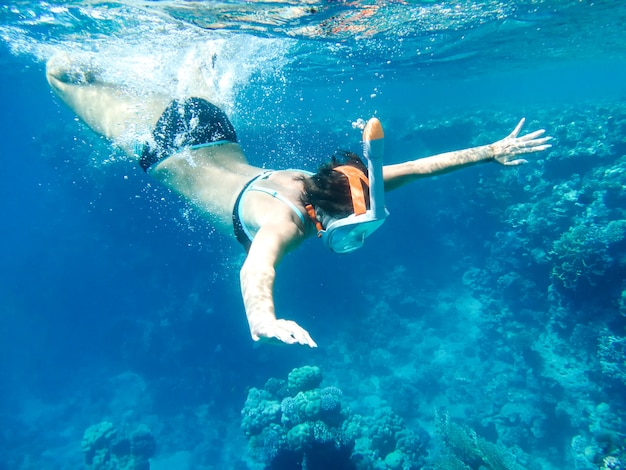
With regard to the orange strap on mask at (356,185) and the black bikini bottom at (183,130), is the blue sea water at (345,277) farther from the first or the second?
the orange strap on mask at (356,185)

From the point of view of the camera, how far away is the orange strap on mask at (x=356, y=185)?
231 centimetres

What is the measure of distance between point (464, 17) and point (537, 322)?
1273cm

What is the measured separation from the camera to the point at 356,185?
7.95ft

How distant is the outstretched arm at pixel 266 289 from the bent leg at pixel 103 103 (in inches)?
122

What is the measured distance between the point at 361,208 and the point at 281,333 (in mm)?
1022

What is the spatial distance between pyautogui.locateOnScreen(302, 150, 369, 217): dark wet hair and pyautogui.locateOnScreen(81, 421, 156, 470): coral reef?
14.8 metres

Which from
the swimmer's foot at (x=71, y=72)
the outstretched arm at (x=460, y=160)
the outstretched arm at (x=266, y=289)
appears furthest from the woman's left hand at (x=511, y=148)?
the swimmer's foot at (x=71, y=72)

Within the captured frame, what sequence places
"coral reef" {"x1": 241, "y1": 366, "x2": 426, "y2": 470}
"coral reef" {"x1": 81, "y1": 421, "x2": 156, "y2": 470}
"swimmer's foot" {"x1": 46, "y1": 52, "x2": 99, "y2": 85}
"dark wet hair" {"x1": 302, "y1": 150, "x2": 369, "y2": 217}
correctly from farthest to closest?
"coral reef" {"x1": 81, "y1": 421, "x2": 156, "y2": 470} → "coral reef" {"x1": 241, "y1": 366, "x2": 426, "y2": 470} → "swimmer's foot" {"x1": 46, "y1": 52, "x2": 99, "y2": 85} → "dark wet hair" {"x1": 302, "y1": 150, "x2": 369, "y2": 217}

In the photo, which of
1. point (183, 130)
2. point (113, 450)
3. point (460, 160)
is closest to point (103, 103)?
point (183, 130)

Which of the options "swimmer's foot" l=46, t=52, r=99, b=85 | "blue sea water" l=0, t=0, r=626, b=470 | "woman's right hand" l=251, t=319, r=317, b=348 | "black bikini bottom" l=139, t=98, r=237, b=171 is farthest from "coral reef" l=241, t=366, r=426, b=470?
"swimmer's foot" l=46, t=52, r=99, b=85

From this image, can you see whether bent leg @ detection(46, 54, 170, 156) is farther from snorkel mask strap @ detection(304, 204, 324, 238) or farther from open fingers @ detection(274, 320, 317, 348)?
open fingers @ detection(274, 320, 317, 348)

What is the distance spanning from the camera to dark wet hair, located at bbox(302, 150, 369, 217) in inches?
104

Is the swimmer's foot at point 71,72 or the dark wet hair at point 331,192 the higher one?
the swimmer's foot at point 71,72

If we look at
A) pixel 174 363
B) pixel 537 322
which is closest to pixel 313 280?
pixel 174 363
